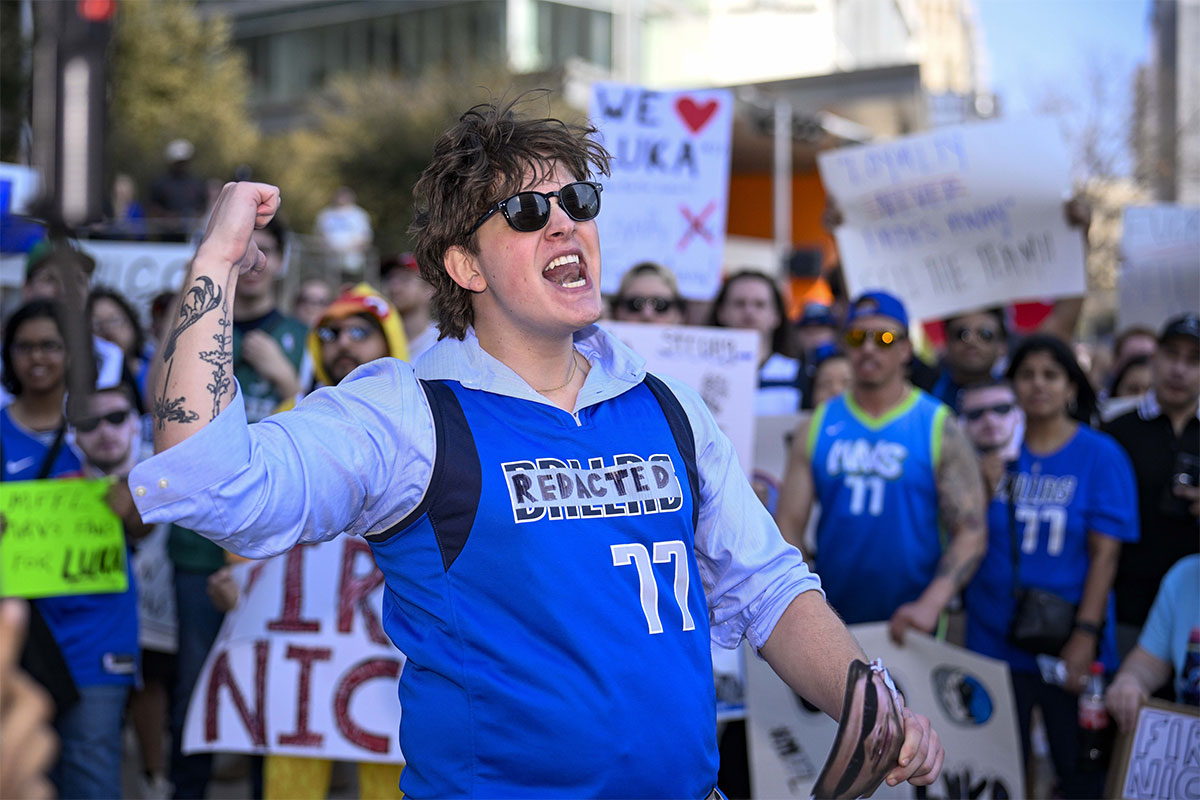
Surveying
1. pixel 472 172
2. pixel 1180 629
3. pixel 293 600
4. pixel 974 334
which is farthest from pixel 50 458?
pixel 974 334

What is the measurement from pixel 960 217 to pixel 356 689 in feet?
13.5

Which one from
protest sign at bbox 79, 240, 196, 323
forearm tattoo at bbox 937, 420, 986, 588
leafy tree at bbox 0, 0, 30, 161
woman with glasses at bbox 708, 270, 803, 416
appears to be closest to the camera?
forearm tattoo at bbox 937, 420, 986, 588

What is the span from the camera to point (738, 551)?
240 cm

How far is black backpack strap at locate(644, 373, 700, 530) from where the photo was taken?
234 cm

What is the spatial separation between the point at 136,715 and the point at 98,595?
1558mm

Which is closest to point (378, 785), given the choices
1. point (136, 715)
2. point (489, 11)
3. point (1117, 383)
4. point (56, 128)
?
point (136, 715)

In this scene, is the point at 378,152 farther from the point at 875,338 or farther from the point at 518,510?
A: the point at 518,510

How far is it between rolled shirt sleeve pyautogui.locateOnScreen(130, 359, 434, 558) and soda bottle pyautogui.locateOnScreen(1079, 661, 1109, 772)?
3283mm

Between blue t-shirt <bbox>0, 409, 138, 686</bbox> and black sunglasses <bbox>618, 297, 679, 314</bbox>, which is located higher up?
black sunglasses <bbox>618, 297, 679, 314</bbox>

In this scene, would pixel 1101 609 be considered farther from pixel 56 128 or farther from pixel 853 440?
pixel 56 128

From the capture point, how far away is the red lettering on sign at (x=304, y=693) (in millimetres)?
4508

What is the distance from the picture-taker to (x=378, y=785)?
4461 mm

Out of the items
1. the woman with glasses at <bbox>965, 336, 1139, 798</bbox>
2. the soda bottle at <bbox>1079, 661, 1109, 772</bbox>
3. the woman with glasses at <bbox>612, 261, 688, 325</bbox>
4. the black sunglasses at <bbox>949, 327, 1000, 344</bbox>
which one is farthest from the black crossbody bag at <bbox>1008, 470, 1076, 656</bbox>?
the woman with glasses at <bbox>612, 261, 688, 325</bbox>

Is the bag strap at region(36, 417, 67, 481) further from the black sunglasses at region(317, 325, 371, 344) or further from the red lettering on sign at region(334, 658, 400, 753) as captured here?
the red lettering on sign at region(334, 658, 400, 753)
